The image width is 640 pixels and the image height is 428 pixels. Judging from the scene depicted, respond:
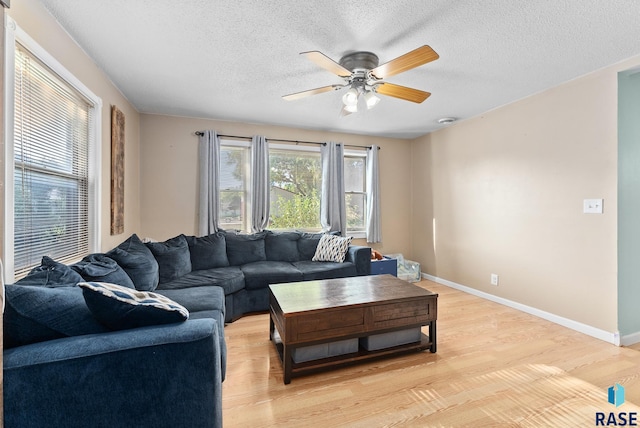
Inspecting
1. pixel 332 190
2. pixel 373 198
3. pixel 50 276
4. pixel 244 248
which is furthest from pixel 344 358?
pixel 373 198

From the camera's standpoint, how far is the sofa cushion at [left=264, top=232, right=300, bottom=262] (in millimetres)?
3930

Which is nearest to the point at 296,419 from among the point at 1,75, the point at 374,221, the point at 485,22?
the point at 1,75

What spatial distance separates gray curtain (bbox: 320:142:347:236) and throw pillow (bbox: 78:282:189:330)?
3.35m

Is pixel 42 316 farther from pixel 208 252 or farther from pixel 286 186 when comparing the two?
pixel 286 186

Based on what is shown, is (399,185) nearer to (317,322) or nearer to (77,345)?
(317,322)

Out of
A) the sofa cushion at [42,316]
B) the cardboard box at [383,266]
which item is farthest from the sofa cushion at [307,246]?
the sofa cushion at [42,316]

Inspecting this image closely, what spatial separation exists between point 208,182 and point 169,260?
53.5 inches

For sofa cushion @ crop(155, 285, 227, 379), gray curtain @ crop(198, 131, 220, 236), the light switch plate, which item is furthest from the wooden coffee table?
gray curtain @ crop(198, 131, 220, 236)

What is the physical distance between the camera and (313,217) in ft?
15.3

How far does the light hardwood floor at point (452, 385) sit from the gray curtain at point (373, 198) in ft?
7.59

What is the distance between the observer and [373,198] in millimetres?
4812

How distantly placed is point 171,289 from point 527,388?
114 inches

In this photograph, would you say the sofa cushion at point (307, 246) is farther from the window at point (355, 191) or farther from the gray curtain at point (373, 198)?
the gray curtain at point (373, 198)

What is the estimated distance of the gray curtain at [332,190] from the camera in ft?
14.8
